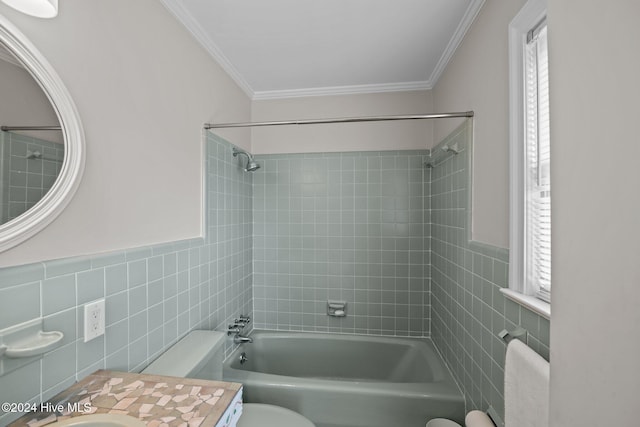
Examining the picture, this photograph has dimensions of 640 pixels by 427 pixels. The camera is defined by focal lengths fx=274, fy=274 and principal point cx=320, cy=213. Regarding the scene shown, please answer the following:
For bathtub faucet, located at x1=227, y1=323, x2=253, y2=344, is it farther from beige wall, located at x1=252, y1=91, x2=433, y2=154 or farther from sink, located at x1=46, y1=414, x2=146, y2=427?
beige wall, located at x1=252, y1=91, x2=433, y2=154

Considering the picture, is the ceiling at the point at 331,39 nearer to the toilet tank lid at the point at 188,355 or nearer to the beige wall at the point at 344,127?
the beige wall at the point at 344,127

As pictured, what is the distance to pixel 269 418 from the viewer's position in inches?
56.4

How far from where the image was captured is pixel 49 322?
2.68ft

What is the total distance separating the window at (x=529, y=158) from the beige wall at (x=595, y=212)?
93 centimetres

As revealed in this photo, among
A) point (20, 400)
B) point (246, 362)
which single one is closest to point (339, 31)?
point (20, 400)

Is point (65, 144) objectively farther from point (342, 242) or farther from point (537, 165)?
point (342, 242)

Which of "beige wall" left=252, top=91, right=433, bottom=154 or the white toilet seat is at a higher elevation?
"beige wall" left=252, top=91, right=433, bottom=154

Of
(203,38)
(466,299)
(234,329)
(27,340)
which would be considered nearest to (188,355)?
(27,340)

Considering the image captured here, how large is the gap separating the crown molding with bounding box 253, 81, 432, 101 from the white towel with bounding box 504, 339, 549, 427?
209 centimetres

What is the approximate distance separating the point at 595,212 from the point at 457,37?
1.92 metres

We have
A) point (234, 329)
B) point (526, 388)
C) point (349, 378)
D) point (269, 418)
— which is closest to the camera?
point (526, 388)

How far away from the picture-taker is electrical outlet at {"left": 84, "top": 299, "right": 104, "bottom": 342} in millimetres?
922

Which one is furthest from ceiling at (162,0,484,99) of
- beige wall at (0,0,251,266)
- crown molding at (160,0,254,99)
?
beige wall at (0,0,251,266)

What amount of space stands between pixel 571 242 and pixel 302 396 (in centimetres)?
179
